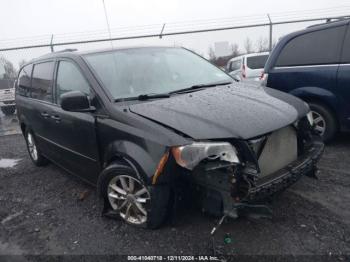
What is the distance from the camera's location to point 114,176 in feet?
9.87

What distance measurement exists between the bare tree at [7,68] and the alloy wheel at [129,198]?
10.9m

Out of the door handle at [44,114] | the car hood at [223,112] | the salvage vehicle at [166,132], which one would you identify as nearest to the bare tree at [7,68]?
the door handle at [44,114]

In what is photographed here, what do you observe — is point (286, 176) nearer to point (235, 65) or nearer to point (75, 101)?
point (75, 101)

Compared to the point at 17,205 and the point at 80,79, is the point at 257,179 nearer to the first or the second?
the point at 80,79

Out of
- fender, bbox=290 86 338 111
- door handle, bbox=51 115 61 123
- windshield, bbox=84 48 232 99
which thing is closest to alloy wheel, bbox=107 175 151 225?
windshield, bbox=84 48 232 99

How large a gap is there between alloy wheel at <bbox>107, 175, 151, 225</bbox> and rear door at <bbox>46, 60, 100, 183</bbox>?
13.5 inches

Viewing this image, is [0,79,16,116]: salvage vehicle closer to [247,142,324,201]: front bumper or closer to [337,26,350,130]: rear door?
[337,26,350,130]: rear door

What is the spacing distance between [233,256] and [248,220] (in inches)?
21.1

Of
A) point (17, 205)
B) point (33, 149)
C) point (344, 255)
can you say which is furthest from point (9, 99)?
point (344, 255)

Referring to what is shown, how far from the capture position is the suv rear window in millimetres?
11094

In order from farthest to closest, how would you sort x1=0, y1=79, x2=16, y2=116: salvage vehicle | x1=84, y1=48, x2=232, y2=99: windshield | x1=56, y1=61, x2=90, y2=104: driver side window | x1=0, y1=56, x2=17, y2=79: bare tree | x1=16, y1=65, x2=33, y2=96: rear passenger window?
x1=0, y1=79, x2=16, y2=116: salvage vehicle → x1=0, y1=56, x2=17, y2=79: bare tree → x1=16, y1=65, x2=33, y2=96: rear passenger window → x1=56, y1=61, x2=90, y2=104: driver side window → x1=84, y1=48, x2=232, y2=99: windshield

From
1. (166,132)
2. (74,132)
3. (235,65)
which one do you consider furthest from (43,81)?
(235,65)

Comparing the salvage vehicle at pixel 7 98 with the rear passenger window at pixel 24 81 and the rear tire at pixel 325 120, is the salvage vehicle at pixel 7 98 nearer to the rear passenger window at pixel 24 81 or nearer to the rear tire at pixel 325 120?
the rear passenger window at pixel 24 81

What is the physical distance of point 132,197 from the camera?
294cm
